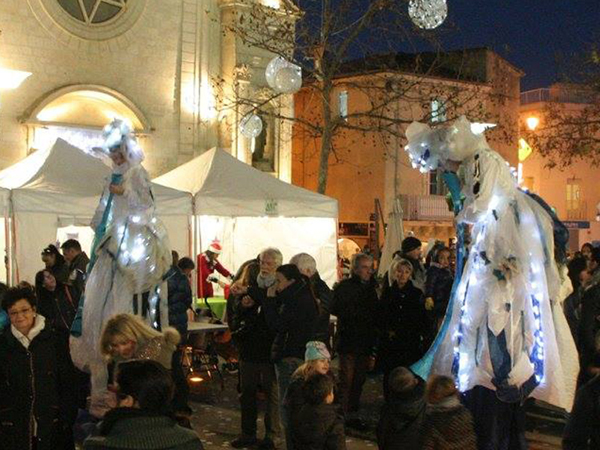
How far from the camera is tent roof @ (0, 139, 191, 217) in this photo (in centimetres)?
1342

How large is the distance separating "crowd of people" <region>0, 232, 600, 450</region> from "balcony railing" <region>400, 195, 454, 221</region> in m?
26.0

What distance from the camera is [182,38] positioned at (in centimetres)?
2247

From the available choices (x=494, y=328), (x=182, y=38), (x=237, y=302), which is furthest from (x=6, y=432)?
(x=182, y=38)

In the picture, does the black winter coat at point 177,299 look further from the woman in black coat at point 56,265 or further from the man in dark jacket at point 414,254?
the man in dark jacket at point 414,254

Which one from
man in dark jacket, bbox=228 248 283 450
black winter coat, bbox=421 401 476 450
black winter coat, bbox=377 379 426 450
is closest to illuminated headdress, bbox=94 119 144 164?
man in dark jacket, bbox=228 248 283 450

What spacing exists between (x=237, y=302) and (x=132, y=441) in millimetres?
4964

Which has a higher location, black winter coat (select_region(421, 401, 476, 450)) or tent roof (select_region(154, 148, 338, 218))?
tent roof (select_region(154, 148, 338, 218))

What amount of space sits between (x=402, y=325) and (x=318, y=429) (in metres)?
3.23

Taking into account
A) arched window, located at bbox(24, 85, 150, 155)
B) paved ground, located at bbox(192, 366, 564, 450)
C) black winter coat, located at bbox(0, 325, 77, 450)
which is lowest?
paved ground, located at bbox(192, 366, 564, 450)

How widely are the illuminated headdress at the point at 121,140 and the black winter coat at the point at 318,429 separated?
2.73 m

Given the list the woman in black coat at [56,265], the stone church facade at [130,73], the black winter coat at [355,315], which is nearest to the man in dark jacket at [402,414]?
the black winter coat at [355,315]

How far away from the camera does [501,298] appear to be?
680 cm

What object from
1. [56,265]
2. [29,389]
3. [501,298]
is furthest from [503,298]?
[56,265]

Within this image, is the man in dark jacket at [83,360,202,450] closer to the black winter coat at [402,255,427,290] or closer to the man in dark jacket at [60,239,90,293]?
the man in dark jacket at [60,239,90,293]
